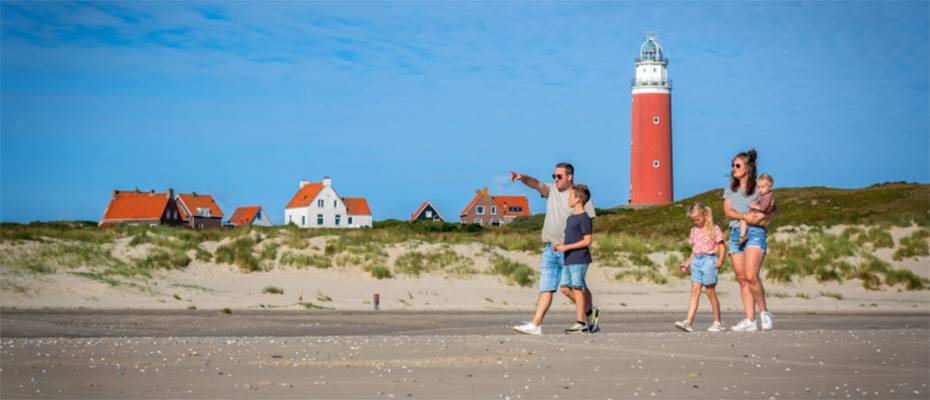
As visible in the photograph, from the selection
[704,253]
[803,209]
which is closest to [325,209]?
[803,209]

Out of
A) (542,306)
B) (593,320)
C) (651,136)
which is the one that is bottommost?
(593,320)

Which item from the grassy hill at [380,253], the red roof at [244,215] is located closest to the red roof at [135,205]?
the red roof at [244,215]

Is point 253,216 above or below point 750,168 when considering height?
above

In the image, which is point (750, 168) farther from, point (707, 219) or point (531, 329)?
point (531, 329)

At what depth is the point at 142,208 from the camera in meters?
73.2

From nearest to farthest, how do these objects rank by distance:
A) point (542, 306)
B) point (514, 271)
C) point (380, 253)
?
point (542, 306) → point (514, 271) → point (380, 253)

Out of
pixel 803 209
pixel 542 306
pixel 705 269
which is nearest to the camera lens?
pixel 542 306

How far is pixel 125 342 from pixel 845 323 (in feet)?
32.0

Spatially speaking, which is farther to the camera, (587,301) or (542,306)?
(587,301)

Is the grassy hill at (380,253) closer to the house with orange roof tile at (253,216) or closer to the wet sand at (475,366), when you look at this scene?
the wet sand at (475,366)

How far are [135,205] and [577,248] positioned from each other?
6463 cm

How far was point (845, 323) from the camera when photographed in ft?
53.0

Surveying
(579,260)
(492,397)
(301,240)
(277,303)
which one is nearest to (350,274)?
(301,240)

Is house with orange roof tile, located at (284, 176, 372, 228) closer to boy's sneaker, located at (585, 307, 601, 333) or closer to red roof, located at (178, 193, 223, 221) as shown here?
red roof, located at (178, 193, 223, 221)
